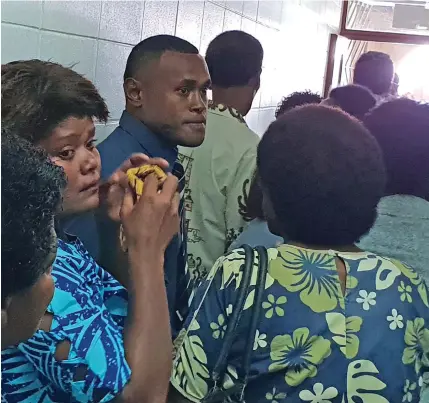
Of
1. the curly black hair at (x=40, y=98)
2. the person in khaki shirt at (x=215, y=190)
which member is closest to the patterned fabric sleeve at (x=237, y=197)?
the person in khaki shirt at (x=215, y=190)

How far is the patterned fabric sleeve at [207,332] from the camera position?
1072 mm

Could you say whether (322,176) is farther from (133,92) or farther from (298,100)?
(298,100)

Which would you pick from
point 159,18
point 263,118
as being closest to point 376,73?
point 263,118

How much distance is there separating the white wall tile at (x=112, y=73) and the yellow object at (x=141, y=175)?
0.68m

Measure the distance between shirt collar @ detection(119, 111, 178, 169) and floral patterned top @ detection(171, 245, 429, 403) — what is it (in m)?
0.47

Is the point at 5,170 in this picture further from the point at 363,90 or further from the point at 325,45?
the point at 325,45

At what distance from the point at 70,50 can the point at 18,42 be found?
0.24 meters

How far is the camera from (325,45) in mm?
5258

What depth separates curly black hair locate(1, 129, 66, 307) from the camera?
2.14 feet

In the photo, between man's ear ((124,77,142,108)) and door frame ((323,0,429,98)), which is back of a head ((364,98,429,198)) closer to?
man's ear ((124,77,142,108))

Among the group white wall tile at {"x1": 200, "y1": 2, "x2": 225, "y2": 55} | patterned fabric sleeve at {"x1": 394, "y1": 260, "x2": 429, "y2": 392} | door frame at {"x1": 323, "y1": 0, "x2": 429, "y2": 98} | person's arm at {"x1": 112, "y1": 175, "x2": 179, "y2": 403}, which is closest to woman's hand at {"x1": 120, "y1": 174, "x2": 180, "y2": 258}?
person's arm at {"x1": 112, "y1": 175, "x2": 179, "y2": 403}

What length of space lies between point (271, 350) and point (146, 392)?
25 centimetres

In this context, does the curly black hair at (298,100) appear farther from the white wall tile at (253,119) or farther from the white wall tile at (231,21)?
the white wall tile at (253,119)

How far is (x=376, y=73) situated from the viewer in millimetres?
4020
